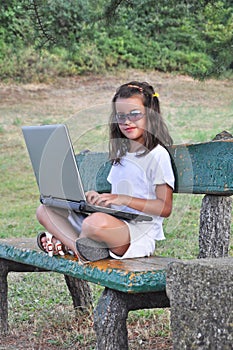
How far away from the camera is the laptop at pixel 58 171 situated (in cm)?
317

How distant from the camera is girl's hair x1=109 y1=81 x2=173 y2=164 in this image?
353 centimetres

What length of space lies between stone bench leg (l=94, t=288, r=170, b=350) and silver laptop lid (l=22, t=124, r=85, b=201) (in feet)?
1.60

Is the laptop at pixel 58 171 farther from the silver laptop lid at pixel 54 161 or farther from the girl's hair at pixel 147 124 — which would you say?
the girl's hair at pixel 147 124

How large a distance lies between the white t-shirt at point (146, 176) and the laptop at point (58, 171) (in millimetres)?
152

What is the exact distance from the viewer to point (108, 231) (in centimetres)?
313

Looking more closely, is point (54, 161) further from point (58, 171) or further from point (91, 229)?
point (91, 229)

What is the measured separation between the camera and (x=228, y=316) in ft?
7.60

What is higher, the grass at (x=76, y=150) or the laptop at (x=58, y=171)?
the laptop at (x=58, y=171)

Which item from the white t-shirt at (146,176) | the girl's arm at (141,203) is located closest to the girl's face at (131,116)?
the white t-shirt at (146,176)

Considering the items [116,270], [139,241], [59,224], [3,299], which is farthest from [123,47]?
[116,270]

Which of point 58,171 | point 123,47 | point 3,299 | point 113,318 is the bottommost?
point 123,47

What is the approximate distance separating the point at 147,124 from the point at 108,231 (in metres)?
0.65

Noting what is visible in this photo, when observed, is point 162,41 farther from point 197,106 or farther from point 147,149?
point 147,149

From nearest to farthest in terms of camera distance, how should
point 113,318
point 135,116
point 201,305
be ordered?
point 201,305, point 113,318, point 135,116
